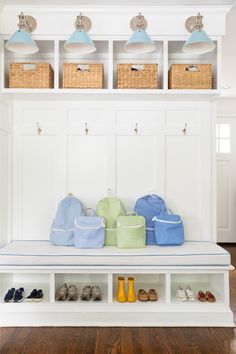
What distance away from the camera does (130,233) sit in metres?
2.70

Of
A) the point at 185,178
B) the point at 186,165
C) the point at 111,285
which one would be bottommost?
the point at 111,285

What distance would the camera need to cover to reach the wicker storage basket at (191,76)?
9.26ft

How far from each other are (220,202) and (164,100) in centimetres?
333

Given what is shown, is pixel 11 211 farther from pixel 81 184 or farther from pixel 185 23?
pixel 185 23

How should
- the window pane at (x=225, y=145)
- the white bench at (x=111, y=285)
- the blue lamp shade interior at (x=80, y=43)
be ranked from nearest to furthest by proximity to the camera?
the blue lamp shade interior at (x=80, y=43), the white bench at (x=111, y=285), the window pane at (x=225, y=145)

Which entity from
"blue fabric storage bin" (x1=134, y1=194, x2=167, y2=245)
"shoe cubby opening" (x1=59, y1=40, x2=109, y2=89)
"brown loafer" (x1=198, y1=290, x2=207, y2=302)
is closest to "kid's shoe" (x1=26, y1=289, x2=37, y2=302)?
"blue fabric storage bin" (x1=134, y1=194, x2=167, y2=245)

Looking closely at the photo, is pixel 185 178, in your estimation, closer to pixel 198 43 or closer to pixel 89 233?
pixel 89 233

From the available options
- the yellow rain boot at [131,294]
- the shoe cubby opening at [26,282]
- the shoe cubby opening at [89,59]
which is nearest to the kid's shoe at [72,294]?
the shoe cubby opening at [26,282]

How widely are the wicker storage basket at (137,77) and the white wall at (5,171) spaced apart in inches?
40.0

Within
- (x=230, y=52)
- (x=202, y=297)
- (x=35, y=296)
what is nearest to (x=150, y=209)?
(x=202, y=297)

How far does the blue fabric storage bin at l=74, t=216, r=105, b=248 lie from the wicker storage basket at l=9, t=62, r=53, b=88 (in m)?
1.18

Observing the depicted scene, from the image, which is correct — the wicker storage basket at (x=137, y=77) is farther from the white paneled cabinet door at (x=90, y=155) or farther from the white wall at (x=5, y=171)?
the white wall at (x=5, y=171)

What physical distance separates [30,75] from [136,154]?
1.14 meters

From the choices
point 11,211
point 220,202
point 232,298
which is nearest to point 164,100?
point 11,211
